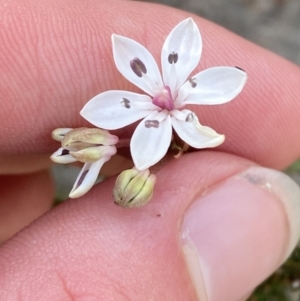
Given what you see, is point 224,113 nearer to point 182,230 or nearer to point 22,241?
point 182,230

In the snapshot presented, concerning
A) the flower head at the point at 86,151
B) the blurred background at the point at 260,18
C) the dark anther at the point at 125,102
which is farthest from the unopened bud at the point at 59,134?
the blurred background at the point at 260,18

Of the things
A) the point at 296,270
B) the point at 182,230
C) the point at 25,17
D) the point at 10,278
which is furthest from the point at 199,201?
the point at 296,270

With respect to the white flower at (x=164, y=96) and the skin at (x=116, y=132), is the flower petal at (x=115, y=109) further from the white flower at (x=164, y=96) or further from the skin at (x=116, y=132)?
the skin at (x=116, y=132)

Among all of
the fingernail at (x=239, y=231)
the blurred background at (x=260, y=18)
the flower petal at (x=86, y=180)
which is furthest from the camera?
the blurred background at (x=260, y=18)

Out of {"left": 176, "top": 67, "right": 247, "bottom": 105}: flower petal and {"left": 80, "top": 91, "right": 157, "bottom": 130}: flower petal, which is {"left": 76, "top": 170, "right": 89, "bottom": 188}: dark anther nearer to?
{"left": 80, "top": 91, "right": 157, "bottom": 130}: flower petal

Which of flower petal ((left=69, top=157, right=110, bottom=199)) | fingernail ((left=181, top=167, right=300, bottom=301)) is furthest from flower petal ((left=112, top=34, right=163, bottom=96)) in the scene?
fingernail ((left=181, top=167, right=300, bottom=301))

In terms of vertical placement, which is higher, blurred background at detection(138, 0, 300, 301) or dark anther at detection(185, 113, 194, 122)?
dark anther at detection(185, 113, 194, 122)

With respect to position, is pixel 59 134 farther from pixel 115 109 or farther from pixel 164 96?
pixel 164 96
